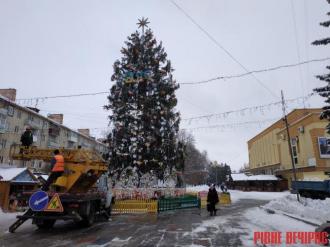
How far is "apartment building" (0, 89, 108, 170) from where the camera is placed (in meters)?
43.3

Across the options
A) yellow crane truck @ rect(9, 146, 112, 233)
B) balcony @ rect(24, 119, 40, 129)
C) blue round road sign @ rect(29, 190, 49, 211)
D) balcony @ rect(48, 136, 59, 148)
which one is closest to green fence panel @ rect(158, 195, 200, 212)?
yellow crane truck @ rect(9, 146, 112, 233)

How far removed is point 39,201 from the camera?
454 inches

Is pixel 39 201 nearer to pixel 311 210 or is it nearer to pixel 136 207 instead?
pixel 136 207

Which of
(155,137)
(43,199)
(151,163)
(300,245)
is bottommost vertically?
(300,245)

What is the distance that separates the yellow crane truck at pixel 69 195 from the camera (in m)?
11.6

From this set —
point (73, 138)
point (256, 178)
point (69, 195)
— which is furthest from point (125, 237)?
point (73, 138)

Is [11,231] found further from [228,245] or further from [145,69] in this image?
[145,69]

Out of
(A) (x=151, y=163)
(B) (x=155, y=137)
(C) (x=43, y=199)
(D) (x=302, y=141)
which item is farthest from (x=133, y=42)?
(D) (x=302, y=141)

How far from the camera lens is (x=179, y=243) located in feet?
30.4

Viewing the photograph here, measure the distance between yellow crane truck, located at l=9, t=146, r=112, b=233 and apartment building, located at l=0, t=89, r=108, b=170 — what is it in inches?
737

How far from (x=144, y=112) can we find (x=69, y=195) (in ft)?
44.9

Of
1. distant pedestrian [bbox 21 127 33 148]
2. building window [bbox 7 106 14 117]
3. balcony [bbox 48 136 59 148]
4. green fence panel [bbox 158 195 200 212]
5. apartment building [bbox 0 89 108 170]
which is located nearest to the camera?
distant pedestrian [bbox 21 127 33 148]

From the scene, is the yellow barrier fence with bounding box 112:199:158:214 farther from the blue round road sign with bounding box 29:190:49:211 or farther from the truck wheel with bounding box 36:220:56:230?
the blue round road sign with bounding box 29:190:49:211

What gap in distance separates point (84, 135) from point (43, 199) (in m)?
60.2
